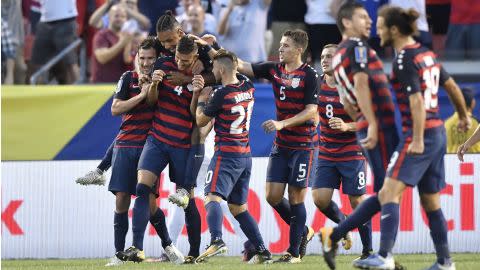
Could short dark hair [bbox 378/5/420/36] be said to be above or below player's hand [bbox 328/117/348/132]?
above

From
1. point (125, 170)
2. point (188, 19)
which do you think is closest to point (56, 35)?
point (188, 19)

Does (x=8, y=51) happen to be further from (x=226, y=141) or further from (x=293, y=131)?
(x=226, y=141)

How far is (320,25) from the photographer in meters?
16.1

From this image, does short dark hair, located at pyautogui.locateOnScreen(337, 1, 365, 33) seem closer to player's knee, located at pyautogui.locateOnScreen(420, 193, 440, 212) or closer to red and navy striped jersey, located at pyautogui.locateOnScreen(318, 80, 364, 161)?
player's knee, located at pyautogui.locateOnScreen(420, 193, 440, 212)

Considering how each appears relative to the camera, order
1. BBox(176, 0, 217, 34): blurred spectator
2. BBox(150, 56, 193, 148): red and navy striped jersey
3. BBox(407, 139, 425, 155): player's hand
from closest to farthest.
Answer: BBox(407, 139, 425, 155): player's hand → BBox(150, 56, 193, 148): red and navy striped jersey → BBox(176, 0, 217, 34): blurred spectator

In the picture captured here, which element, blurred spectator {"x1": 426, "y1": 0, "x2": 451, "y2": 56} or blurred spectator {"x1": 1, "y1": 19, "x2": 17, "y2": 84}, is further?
blurred spectator {"x1": 426, "y1": 0, "x2": 451, "y2": 56}

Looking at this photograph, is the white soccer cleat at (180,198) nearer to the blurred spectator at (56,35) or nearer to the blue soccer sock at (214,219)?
the blue soccer sock at (214,219)

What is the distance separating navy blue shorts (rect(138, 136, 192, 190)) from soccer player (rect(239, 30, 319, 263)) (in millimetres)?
953

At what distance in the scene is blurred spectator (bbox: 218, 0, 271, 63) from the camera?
16094 millimetres

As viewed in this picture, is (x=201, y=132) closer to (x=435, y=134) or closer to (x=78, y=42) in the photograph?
(x=435, y=134)

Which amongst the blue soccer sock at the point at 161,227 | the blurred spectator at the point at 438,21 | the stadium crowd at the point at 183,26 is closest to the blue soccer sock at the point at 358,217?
the blue soccer sock at the point at 161,227

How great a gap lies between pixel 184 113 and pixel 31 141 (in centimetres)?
361

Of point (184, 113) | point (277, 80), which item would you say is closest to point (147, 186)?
point (184, 113)

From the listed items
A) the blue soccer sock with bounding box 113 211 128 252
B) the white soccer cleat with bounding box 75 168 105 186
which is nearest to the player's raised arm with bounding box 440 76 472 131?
the blue soccer sock with bounding box 113 211 128 252
